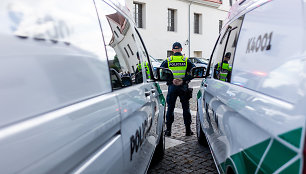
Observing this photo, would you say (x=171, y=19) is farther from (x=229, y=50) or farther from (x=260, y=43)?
(x=260, y=43)

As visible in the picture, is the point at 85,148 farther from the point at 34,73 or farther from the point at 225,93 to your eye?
the point at 225,93

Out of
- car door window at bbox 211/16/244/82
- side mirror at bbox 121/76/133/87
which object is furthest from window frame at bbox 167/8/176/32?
side mirror at bbox 121/76/133/87

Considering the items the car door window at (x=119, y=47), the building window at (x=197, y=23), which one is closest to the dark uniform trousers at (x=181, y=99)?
the car door window at (x=119, y=47)

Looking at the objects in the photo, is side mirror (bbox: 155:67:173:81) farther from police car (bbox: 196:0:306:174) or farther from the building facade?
the building facade

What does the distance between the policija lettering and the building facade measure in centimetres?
1928

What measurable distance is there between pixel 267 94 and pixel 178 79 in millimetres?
3821

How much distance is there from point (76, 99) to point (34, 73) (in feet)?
1.00

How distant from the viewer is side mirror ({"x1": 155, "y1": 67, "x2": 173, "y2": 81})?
13.0ft

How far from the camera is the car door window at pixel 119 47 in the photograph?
1.94 metres

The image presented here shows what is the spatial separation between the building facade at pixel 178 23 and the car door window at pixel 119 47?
18674mm

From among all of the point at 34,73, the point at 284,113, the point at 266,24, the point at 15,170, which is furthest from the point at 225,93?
the point at 15,170

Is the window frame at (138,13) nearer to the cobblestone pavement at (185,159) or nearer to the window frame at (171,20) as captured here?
the window frame at (171,20)

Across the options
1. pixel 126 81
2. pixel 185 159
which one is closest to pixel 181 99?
pixel 185 159

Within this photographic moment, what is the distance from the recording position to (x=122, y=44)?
245 centimetres
